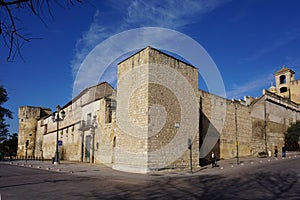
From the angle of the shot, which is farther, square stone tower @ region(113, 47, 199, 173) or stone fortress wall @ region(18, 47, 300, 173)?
stone fortress wall @ region(18, 47, 300, 173)

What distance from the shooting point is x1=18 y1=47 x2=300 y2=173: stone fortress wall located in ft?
51.6

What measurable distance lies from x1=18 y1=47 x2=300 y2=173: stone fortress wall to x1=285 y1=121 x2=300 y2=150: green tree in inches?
32.7

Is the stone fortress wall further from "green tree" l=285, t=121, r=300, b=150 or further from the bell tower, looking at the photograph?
the bell tower

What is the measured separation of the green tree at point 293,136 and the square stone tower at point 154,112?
22599 mm

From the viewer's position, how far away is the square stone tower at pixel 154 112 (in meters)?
15.3

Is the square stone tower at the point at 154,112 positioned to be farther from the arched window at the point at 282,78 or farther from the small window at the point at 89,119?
the arched window at the point at 282,78

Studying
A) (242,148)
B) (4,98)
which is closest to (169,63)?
(242,148)

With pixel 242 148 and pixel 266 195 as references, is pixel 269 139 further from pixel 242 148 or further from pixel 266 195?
pixel 266 195

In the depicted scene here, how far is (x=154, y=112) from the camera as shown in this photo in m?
15.6

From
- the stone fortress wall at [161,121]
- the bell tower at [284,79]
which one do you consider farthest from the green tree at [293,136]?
the bell tower at [284,79]

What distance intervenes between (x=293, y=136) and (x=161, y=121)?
26.6 meters

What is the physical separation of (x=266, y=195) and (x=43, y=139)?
139ft

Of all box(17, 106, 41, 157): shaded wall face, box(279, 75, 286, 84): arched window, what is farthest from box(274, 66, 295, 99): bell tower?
box(17, 106, 41, 157): shaded wall face

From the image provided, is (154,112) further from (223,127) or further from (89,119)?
(89,119)
